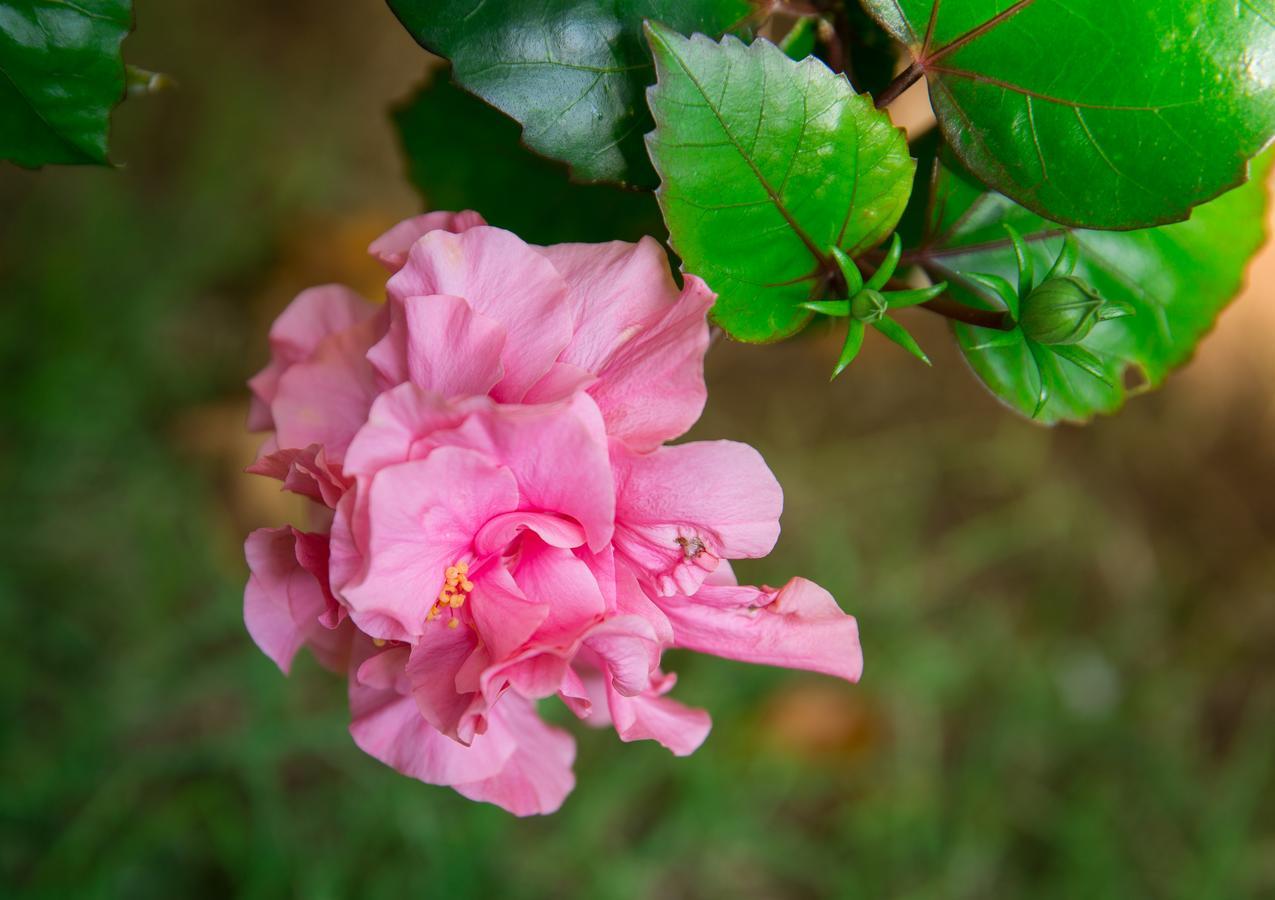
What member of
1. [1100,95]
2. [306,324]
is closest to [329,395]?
[306,324]

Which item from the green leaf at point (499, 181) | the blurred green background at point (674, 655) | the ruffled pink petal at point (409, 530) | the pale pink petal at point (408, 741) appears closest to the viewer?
the ruffled pink petal at point (409, 530)

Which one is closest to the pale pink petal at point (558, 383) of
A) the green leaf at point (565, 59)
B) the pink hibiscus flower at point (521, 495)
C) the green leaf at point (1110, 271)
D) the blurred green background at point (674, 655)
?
the pink hibiscus flower at point (521, 495)

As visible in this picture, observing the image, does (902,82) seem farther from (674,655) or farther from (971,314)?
(674,655)

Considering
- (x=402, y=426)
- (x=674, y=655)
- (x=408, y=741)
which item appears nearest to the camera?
(x=402, y=426)

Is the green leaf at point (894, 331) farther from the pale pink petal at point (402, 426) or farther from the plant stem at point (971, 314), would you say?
the pale pink petal at point (402, 426)

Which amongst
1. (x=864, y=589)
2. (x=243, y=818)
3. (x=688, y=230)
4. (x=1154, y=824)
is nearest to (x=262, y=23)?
(x=243, y=818)

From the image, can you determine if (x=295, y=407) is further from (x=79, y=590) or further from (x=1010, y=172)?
(x=79, y=590)

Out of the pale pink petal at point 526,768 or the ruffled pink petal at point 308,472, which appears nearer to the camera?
the ruffled pink petal at point 308,472
